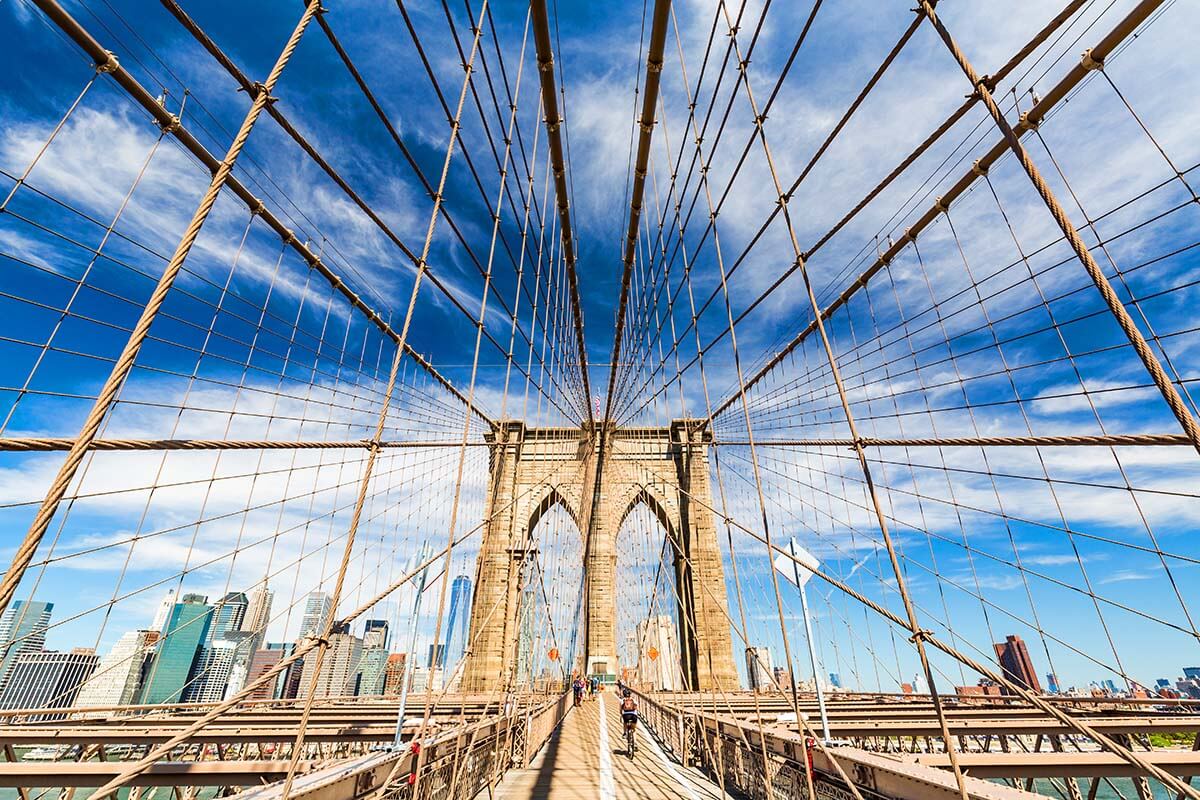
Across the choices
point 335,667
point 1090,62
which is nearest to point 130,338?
point 1090,62

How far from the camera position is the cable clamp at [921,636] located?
2.31 meters

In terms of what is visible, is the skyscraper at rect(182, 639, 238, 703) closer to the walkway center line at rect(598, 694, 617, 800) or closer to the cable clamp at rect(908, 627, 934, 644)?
the walkway center line at rect(598, 694, 617, 800)

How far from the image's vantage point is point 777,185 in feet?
11.8

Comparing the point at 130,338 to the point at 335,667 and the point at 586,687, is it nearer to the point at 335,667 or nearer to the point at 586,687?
the point at 586,687

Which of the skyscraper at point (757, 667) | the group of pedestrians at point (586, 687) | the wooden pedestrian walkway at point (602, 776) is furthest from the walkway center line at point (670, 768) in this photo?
the group of pedestrians at point (586, 687)

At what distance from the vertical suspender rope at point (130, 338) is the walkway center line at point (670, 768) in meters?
5.00

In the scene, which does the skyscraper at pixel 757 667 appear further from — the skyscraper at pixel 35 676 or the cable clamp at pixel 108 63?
the skyscraper at pixel 35 676

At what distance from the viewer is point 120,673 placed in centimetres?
686

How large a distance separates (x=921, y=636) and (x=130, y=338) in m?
3.52

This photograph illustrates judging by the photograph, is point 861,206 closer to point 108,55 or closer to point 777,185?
point 777,185

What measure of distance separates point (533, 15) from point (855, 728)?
26.1ft

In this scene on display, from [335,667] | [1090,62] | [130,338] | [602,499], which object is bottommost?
[335,667]

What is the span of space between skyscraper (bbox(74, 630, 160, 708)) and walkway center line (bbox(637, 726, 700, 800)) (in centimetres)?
505

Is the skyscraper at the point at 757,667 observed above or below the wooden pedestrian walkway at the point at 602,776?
above
